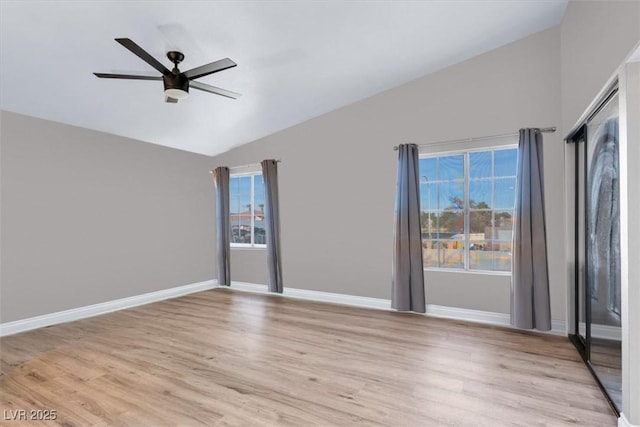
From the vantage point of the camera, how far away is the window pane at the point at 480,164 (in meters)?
3.88

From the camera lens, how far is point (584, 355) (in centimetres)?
279

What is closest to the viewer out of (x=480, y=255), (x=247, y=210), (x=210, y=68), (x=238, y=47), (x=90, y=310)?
(x=210, y=68)

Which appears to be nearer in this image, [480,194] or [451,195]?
[480,194]

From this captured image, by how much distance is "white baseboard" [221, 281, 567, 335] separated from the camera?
3.67 m

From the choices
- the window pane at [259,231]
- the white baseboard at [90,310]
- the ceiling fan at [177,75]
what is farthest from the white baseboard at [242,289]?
the ceiling fan at [177,75]

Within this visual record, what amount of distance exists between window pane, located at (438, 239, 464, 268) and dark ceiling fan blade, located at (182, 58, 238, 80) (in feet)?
10.5

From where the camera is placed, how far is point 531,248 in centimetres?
341

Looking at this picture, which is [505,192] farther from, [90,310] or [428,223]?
[90,310]

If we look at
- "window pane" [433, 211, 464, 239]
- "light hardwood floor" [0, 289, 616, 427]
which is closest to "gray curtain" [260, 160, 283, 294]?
"light hardwood floor" [0, 289, 616, 427]

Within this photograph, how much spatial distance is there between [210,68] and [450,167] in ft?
9.85

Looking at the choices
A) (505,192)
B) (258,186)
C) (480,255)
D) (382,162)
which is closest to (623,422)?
(480,255)

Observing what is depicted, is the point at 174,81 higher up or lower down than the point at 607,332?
higher up

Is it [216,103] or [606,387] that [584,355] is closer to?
[606,387]

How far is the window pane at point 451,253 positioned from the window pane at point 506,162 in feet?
3.08
